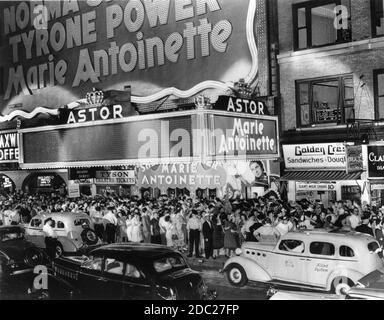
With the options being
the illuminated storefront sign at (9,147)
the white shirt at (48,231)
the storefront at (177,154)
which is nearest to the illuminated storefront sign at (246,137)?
the storefront at (177,154)

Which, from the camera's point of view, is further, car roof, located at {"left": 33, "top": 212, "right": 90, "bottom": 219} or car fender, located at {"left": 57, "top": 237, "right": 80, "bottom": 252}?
car roof, located at {"left": 33, "top": 212, "right": 90, "bottom": 219}

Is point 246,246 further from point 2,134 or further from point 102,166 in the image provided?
point 2,134

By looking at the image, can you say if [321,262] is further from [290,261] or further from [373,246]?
[373,246]

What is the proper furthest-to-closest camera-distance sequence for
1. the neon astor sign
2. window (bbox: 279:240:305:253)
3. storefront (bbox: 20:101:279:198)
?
the neon astor sign → storefront (bbox: 20:101:279:198) → window (bbox: 279:240:305:253)

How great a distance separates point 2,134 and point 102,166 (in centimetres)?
216

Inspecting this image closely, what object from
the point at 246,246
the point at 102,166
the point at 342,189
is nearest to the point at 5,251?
the point at 102,166

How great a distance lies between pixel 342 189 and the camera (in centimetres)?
514

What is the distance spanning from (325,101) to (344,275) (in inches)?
83.7

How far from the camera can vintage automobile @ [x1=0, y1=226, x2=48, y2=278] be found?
6.43 meters

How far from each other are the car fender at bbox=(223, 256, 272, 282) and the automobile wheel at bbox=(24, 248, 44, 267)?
2.82 m

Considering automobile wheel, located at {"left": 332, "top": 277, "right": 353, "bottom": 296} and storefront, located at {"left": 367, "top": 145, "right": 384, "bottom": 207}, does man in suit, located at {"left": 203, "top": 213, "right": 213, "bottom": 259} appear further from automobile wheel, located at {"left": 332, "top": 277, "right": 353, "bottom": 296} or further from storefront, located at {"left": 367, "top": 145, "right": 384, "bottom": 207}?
storefront, located at {"left": 367, "top": 145, "right": 384, "bottom": 207}

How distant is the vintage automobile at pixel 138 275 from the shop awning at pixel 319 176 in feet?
5.21

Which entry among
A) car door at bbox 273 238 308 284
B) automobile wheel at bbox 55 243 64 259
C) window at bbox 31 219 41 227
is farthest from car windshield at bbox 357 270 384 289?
window at bbox 31 219 41 227
